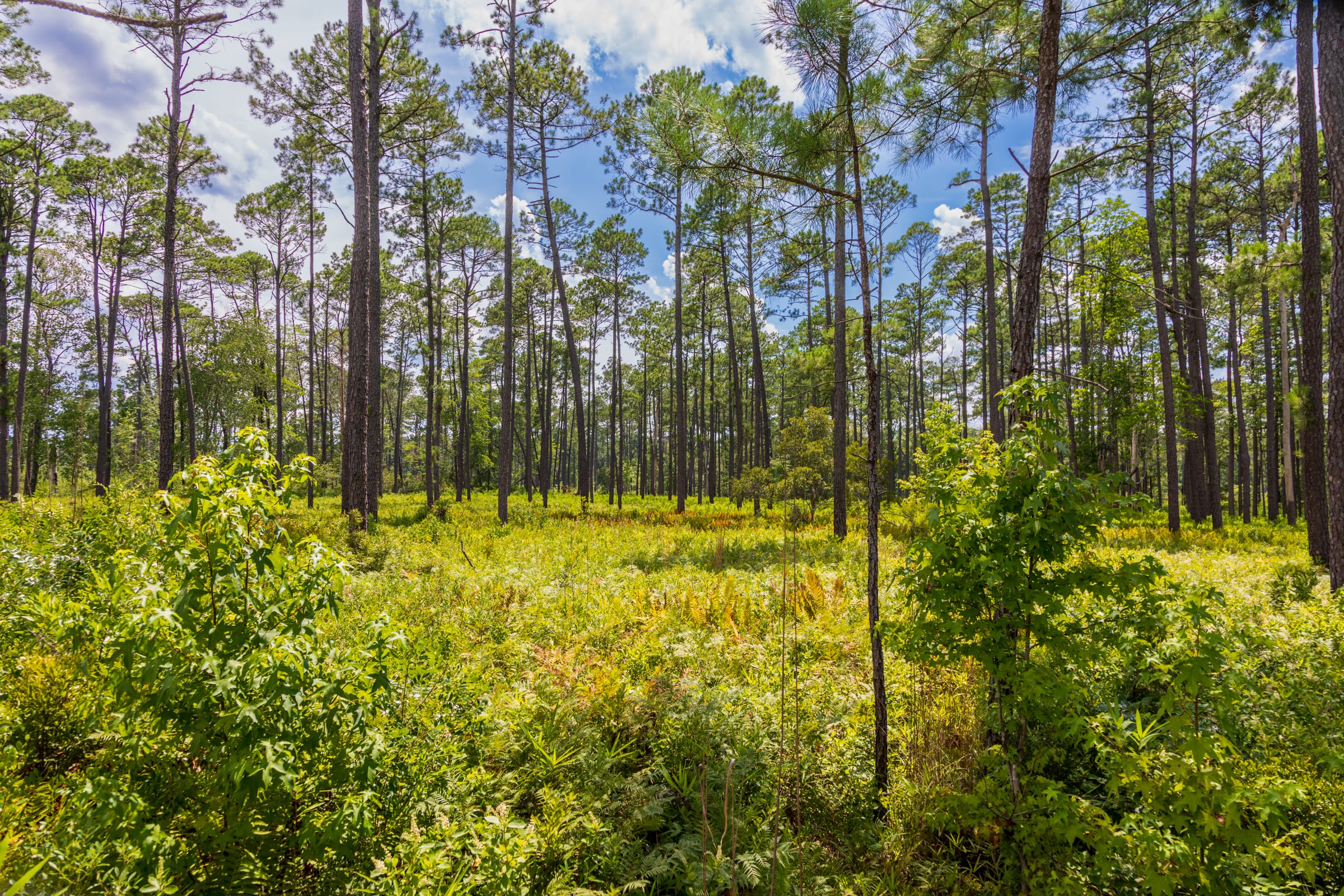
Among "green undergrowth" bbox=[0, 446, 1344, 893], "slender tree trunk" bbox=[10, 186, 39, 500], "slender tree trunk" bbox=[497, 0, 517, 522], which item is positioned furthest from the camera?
"slender tree trunk" bbox=[10, 186, 39, 500]

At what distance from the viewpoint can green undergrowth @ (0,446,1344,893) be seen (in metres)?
2.07

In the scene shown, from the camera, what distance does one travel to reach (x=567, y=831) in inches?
113

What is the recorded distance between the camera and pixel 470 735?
3.48m

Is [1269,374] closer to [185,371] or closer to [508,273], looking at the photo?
[508,273]

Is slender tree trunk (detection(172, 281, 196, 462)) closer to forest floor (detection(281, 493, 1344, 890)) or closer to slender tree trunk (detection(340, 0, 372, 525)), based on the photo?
slender tree trunk (detection(340, 0, 372, 525))

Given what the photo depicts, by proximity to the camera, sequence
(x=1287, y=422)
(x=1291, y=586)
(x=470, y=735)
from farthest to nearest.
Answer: (x=1287, y=422)
(x=1291, y=586)
(x=470, y=735)

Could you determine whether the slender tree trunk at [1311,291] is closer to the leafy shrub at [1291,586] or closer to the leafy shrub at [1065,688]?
the leafy shrub at [1291,586]

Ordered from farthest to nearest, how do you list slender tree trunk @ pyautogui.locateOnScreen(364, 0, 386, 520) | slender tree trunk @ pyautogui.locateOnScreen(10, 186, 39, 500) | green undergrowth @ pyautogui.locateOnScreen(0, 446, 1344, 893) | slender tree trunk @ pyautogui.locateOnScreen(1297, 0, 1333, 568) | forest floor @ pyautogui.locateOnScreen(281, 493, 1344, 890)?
1. slender tree trunk @ pyautogui.locateOnScreen(10, 186, 39, 500)
2. slender tree trunk @ pyautogui.locateOnScreen(364, 0, 386, 520)
3. slender tree trunk @ pyautogui.locateOnScreen(1297, 0, 1333, 568)
4. forest floor @ pyautogui.locateOnScreen(281, 493, 1344, 890)
5. green undergrowth @ pyautogui.locateOnScreen(0, 446, 1344, 893)

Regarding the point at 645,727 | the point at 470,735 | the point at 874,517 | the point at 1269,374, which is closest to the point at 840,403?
the point at 874,517

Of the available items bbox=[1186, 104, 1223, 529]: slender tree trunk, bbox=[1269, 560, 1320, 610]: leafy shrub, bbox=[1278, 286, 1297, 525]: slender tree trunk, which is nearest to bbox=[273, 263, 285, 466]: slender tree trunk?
bbox=[1269, 560, 1320, 610]: leafy shrub

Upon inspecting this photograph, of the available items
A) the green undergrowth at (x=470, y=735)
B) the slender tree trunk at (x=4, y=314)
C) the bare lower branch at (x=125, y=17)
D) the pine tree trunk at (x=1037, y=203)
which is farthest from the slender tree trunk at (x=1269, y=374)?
the slender tree trunk at (x=4, y=314)

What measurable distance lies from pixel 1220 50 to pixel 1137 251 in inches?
229

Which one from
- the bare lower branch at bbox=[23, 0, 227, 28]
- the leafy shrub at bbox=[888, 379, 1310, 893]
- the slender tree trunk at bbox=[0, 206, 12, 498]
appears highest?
the slender tree trunk at bbox=[0, 206, 12, 498]

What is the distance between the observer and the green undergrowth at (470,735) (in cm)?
207
